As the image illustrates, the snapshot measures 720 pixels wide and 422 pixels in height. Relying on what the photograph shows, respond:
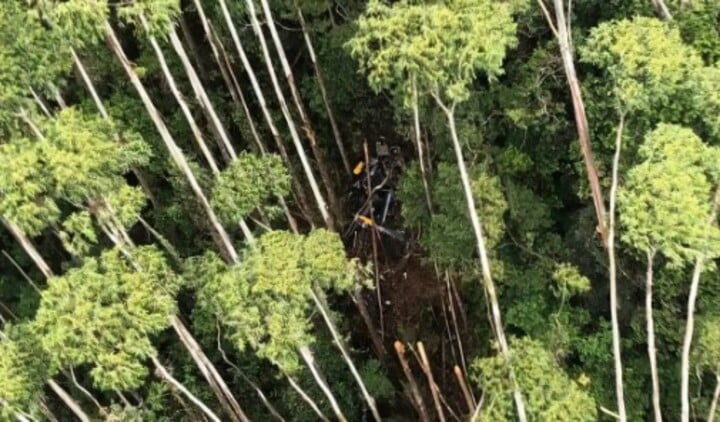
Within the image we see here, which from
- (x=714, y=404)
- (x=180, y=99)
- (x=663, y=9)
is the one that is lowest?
(x=714, y=404)

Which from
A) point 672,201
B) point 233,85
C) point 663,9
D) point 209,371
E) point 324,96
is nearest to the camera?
point 672,201

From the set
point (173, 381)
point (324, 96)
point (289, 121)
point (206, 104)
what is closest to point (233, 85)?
point (324, 96)

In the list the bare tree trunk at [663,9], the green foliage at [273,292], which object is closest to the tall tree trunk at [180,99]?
the green foliage at [273,292]

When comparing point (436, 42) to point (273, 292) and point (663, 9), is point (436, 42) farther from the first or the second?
point (663, 9)

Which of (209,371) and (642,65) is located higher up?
(642,65)

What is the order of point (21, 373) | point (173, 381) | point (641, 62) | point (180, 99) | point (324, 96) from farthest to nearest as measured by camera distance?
1. point (324, 96)
2. point (180, 99)
3. point (173, 381)
4. point (21, 373)
5. point (641, 62)

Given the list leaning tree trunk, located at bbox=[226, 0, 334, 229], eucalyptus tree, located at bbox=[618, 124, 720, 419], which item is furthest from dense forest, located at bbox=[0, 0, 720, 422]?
leaning tree trunk, located at bbox=[226, 0, 334, 229]

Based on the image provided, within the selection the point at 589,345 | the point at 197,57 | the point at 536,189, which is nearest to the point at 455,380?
the point at 589,345
